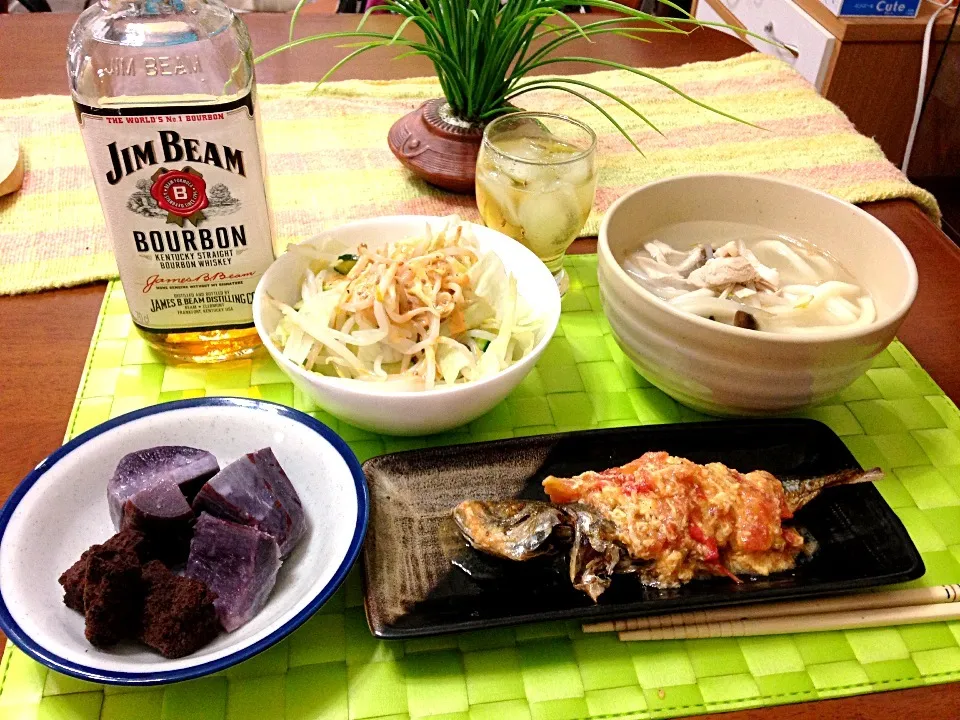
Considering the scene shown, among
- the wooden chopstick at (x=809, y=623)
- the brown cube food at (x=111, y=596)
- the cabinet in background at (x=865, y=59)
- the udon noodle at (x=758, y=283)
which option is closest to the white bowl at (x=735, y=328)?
the udon noodle at (x=758, y=283)

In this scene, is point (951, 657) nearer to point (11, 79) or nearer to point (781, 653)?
point (781, 653)

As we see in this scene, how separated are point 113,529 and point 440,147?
0.93 metres

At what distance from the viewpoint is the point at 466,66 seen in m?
1.41

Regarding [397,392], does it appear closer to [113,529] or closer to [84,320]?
[113,529]

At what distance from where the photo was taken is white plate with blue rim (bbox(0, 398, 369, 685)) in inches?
25.9

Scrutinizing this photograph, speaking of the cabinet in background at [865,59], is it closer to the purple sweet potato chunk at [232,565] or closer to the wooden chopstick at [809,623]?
the wooden chopstick at [809,623]

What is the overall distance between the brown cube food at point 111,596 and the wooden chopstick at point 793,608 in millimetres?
428

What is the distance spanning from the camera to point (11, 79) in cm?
178

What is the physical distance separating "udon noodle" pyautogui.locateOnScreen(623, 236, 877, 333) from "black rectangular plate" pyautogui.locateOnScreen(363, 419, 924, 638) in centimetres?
16

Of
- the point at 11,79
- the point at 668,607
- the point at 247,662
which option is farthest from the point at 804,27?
the point at 247,662

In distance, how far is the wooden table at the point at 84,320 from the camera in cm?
74

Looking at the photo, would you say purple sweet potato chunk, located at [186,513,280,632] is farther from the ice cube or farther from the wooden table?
the ice cube

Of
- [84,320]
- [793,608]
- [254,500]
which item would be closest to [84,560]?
[254,500]

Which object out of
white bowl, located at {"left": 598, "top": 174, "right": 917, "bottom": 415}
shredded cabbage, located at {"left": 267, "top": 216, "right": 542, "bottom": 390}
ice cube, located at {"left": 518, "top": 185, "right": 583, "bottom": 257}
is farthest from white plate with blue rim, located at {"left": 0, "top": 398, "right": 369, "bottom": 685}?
ice cube, located at {"left": 518, "top": 185, "right": 583, "bottom": 257}
